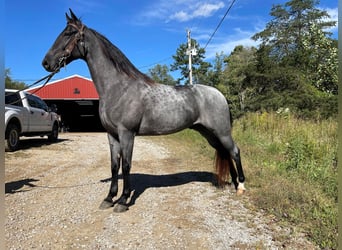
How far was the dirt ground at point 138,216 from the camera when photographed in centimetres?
287

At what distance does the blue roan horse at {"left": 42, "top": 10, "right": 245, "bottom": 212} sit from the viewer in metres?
3.86

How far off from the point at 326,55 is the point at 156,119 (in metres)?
21.7

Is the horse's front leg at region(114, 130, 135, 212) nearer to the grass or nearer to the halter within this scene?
the halter

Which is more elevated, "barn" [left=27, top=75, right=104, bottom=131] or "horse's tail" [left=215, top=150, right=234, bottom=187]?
"barn" [left=27, top=75, right=104, bottom=131]

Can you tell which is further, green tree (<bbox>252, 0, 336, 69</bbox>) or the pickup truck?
green tree (<bbox>252, 0, 336, 69</bbox>)

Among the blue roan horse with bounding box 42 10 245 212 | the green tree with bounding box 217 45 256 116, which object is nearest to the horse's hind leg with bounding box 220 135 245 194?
the blue roan horse with bounding box 42 10 245 212

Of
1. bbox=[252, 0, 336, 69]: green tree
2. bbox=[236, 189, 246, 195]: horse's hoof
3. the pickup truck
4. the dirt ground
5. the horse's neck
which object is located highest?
bbox=[252, 0, 336, 69]: green tree

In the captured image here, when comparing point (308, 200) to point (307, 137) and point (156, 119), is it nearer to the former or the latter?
point (156, 119)

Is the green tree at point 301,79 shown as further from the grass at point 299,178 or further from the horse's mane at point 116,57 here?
the horse's mane at point 116,57

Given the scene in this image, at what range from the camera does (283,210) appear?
3518 mm

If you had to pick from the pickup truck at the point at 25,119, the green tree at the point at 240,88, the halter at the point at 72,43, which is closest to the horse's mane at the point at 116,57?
the halter at the point at 72,43

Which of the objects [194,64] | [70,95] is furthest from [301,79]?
[194,64]

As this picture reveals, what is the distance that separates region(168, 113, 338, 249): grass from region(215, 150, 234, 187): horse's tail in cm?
40

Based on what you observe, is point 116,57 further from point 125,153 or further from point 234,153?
point 234,153
